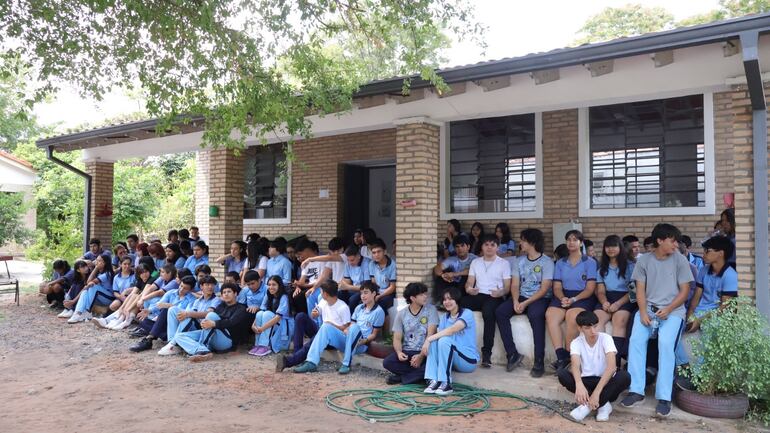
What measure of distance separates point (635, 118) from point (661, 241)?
3.81 m

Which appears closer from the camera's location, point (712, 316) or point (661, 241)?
point (712, 316)

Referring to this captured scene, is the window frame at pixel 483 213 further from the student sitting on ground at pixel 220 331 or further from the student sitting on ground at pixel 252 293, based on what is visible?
the student sitting on ground at pixel 220 331

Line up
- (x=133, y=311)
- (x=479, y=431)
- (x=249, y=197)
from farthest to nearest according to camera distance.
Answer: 1. (x=249, y=197)
2. (x=133, y=311)
3. (x=479, y=431)

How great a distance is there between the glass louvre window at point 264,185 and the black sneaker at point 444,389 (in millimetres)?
7037

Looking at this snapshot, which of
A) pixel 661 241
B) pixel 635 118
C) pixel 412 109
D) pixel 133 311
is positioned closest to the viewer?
pixel 661 241

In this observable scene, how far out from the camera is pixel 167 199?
28.2 meters

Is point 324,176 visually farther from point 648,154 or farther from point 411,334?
point 648,154

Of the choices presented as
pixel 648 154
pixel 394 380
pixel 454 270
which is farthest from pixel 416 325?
pixel 648 154

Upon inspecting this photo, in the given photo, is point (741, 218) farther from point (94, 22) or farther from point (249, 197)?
point (249, 197)

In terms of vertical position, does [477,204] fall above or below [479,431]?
above

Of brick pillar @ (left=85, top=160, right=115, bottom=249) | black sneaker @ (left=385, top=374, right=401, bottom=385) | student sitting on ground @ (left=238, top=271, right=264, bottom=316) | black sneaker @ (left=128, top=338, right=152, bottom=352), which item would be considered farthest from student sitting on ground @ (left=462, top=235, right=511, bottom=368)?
brick pillar @ (left=85, top=160, right=115, bottom=249)

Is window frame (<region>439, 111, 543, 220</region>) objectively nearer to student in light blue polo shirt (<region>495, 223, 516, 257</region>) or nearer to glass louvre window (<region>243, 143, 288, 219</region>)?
student in light blue polo shirt (<region>495, 223, 516, 257</region>)

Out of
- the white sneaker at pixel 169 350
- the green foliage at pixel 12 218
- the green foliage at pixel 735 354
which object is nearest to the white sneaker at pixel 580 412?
the green foliage at pixel 735 354

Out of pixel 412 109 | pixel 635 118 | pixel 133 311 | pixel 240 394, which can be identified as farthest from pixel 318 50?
pixel 133 311
